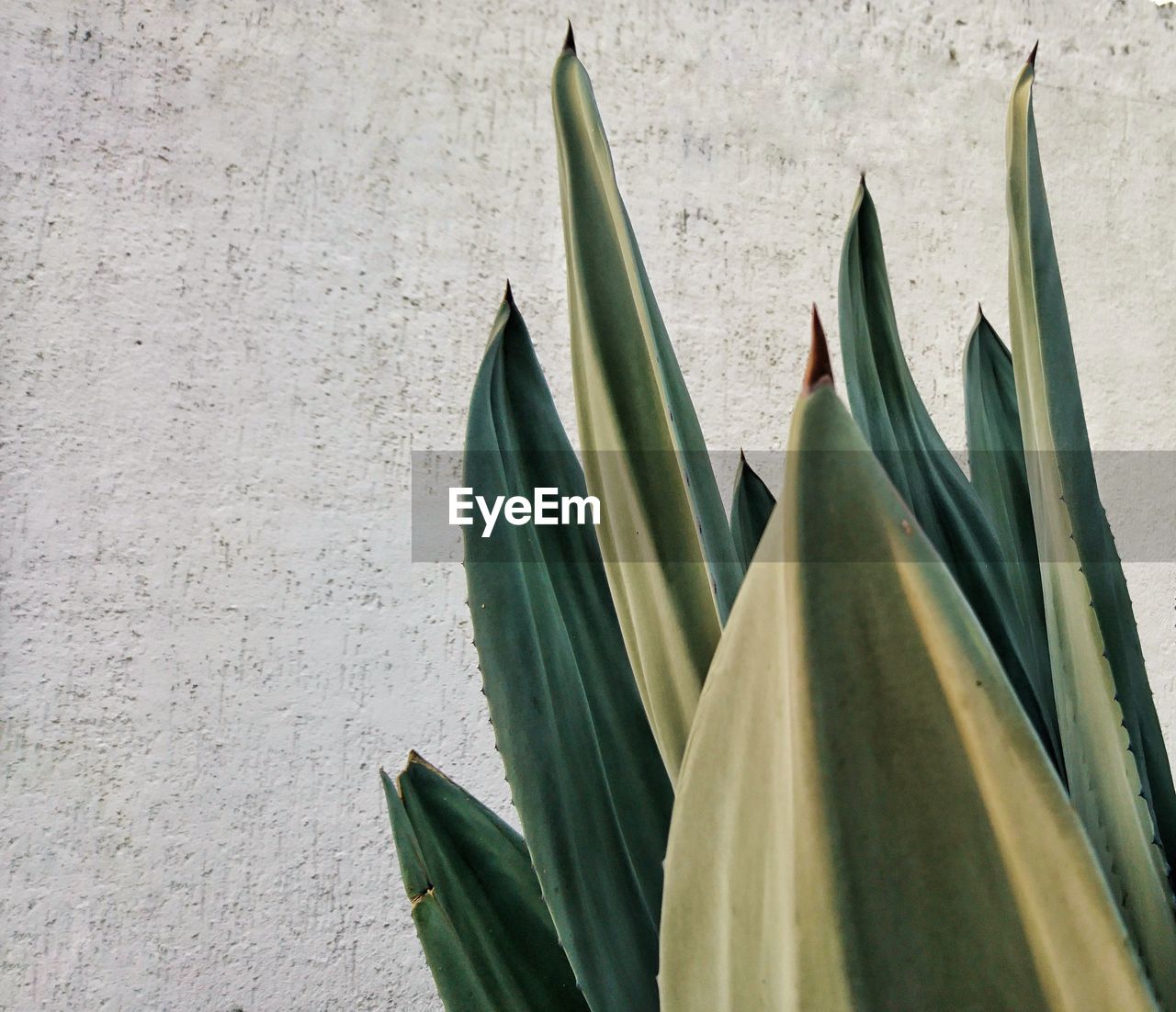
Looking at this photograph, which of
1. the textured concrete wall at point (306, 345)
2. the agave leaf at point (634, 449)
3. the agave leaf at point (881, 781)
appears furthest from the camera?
the textured concrete wall at point (306, 345)

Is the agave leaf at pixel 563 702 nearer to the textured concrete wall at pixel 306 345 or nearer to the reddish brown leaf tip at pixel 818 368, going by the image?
the reddish brown leaf tip at pixel 818 368

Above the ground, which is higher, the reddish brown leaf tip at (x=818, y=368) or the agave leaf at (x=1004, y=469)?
the agave leaf at (x=1004, y=469)

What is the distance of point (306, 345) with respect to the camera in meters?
0.94

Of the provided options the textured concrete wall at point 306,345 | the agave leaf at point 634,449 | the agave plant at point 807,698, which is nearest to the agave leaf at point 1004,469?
the agave plant at point 807,698

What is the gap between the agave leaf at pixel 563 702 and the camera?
23cm

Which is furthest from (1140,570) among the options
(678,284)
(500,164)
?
(500,164)

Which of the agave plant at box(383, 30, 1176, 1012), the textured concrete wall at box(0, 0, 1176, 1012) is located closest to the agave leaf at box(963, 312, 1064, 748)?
the agave plant at box(383, 30, 1176, 1012)

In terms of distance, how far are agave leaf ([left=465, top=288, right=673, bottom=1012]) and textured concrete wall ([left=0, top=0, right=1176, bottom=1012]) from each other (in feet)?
2.21

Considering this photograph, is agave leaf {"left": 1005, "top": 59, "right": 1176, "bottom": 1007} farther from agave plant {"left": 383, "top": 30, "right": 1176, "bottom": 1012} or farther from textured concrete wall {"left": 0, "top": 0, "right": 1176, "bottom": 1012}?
textured concrete wall {"left": 0, "top": 0, "right": 1176, "bottom": 1012}

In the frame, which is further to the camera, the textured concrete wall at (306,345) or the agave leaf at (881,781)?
the textured concrete wall at (306,345)

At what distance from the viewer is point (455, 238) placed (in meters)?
0.98

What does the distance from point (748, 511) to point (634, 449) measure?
10cm

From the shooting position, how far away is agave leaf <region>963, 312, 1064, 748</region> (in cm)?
31

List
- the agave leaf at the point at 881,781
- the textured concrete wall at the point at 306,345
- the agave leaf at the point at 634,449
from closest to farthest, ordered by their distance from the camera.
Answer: the agave leaf at the point at 881,781 → the agave leaf at the point at 634,449 → the textured concrete wall at the point at 306,345
